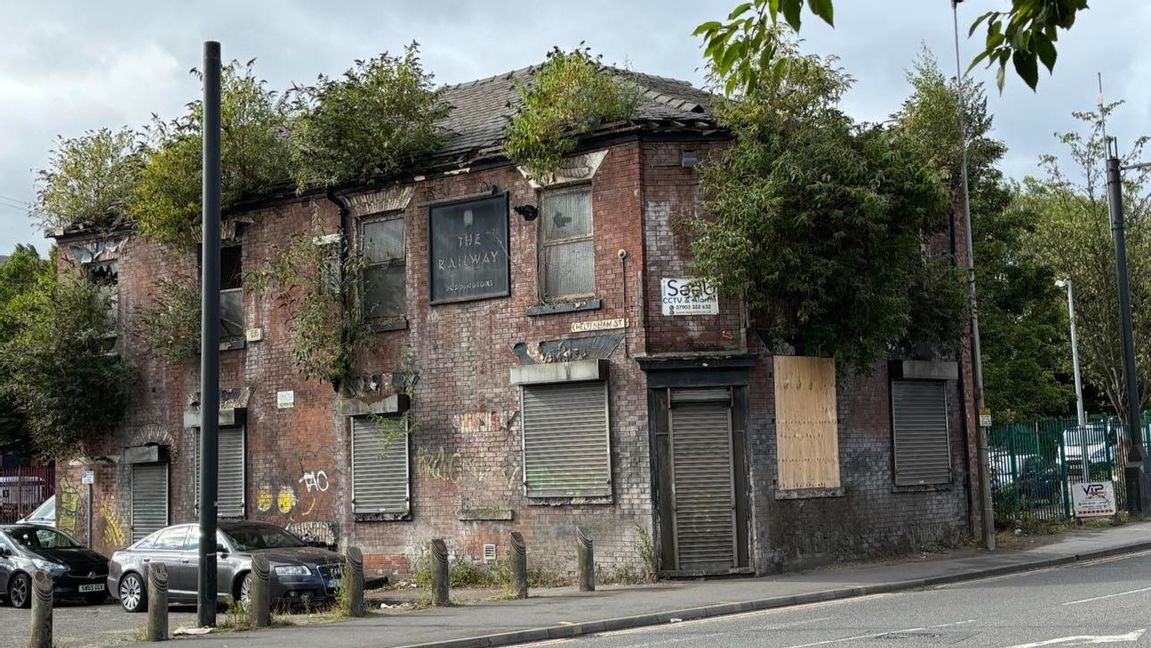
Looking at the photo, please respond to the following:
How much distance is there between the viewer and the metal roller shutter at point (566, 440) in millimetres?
19422

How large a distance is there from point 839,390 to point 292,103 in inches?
435

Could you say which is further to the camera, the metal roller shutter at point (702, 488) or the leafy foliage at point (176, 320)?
the leafy foliage at point (176, 320)

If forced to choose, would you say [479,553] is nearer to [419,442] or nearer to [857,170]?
[419,442]

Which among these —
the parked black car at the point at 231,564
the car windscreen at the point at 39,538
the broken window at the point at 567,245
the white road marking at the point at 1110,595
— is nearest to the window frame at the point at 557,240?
the broken window at the point at 567,245

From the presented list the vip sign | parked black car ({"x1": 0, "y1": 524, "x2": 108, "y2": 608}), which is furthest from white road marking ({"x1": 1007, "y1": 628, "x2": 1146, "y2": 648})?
parked black car ({"x1": 0, "y1": 524, "x2": 108, "y2": 608})

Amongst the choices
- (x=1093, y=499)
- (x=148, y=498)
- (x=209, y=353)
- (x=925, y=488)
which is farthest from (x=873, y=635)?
(x=148, y=498)

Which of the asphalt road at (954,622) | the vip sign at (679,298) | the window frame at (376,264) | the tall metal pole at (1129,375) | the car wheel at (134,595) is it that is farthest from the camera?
the tall metal pole at (1129,375)

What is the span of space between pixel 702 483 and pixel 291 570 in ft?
20.3

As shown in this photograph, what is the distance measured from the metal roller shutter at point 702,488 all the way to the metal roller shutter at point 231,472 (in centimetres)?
926

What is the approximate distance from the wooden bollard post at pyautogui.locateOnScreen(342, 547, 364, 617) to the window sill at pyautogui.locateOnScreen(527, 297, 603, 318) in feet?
17.9

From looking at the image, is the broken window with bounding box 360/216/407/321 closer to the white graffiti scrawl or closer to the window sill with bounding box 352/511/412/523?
the white graffiti scrawl

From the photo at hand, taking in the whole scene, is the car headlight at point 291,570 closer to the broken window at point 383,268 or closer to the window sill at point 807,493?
the broken window at point 383,268

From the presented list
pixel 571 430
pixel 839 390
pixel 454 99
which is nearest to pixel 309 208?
pixel 454 99

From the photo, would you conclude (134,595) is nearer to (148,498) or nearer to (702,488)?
(148,498)
